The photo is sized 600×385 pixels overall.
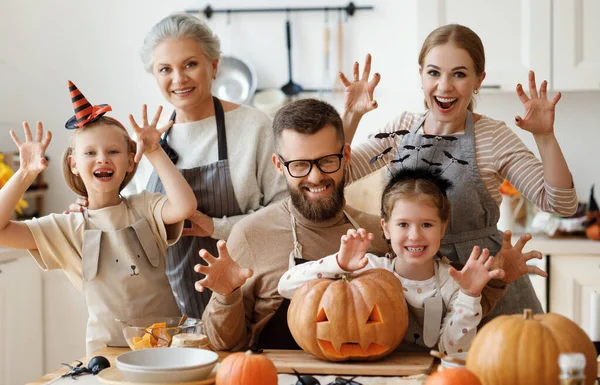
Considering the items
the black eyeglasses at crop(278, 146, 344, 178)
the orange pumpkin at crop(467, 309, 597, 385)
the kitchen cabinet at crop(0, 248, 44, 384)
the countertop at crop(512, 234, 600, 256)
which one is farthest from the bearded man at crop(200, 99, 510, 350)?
the kitchen cabinet at crop(0, 248, 44, 384)

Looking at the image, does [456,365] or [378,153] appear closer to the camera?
[456,365]

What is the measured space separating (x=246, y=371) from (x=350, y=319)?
34 cm

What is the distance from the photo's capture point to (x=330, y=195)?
6.79 feet

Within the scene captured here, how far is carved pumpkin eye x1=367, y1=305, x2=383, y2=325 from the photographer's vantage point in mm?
1761

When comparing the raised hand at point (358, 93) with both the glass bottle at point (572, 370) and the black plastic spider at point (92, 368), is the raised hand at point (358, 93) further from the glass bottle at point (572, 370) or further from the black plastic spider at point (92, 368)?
the glass bottle at point (572, 370)

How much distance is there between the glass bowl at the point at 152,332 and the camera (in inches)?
73.0

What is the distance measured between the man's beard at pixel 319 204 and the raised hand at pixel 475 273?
1.43 feet

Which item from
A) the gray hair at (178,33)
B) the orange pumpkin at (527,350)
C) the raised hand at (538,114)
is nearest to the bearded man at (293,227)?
the raised hand at (538,114)

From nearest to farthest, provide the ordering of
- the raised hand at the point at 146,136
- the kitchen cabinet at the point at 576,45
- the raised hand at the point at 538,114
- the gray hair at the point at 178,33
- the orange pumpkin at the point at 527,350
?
the orange pumpkin at the point at 527,350, the raised hand at the point at 538,114, the raised hand at the point at 146,136, the gray hair at the point at 178,33, the kitchen cabinet at the point at 576,45

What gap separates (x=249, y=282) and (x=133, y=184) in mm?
906

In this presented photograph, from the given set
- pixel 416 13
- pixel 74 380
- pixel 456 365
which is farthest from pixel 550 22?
pixel 74 380

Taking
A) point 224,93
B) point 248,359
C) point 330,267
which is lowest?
point 248,359

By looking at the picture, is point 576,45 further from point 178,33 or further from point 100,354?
point 100,354

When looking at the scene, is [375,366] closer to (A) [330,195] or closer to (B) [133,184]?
(A) [330,195]
